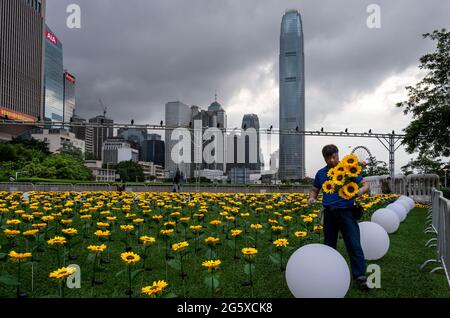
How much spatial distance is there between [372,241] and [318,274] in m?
2.88

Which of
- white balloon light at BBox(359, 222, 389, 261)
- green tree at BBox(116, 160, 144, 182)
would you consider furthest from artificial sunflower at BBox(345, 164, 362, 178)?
green tree at BBox(116, 160, 144, 182)

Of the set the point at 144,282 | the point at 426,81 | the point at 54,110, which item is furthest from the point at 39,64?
the point at 144,282

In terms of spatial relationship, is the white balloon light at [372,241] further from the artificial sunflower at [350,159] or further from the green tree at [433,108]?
the green tree at [433,108]

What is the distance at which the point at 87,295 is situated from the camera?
4648 millimetres

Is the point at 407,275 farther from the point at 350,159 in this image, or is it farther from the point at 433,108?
the point at 433,108

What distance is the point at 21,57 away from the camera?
127188 mm

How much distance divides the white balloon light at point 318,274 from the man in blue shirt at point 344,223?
828 millimetres

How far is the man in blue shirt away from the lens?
5.00 meters

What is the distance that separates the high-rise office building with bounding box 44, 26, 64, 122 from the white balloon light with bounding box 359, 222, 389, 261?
606ft

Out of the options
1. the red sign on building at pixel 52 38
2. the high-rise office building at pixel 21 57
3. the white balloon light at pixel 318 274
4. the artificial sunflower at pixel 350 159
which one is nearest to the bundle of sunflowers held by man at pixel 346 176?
the artificial sunflower at pixel 350 159

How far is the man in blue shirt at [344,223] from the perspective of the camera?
5000 mm

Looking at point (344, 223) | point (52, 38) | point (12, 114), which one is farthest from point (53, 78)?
point (344, 223)
